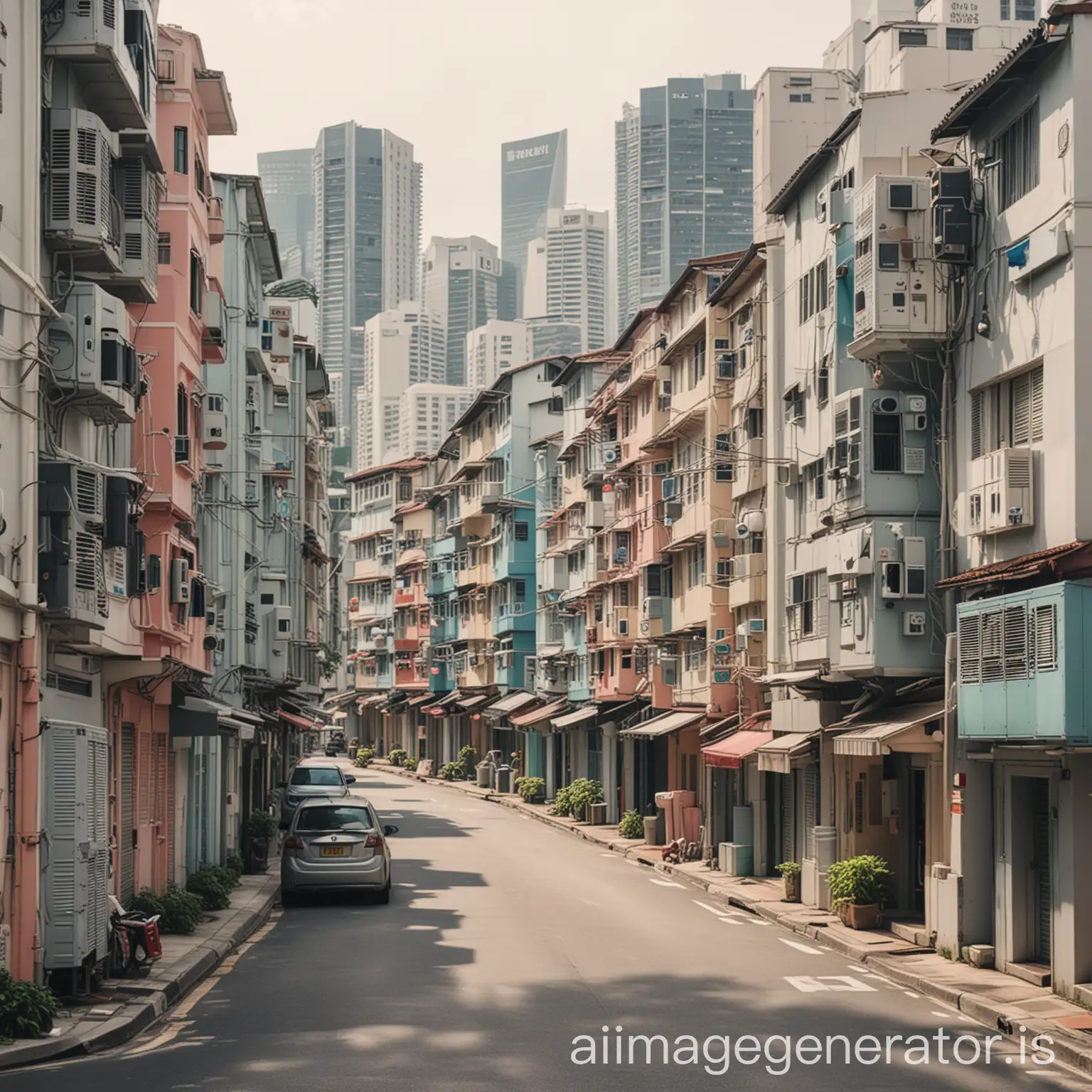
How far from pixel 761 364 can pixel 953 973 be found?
58.7 ft

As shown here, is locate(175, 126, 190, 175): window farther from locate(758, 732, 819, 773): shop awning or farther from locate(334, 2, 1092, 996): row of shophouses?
locate(758, 732, 819, 773): shop awning

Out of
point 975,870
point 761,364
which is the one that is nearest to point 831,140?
point 761,364

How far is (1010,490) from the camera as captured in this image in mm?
20172

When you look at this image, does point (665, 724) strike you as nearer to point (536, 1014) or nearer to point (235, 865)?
point (235, 865)

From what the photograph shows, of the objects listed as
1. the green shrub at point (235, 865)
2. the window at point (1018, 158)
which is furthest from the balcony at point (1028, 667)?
the green shrub at point (235, 865)

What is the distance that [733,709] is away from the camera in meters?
39.9

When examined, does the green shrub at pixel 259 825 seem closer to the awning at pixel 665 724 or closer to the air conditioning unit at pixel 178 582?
the awning at pixel 665 724

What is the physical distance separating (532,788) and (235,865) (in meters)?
34.2

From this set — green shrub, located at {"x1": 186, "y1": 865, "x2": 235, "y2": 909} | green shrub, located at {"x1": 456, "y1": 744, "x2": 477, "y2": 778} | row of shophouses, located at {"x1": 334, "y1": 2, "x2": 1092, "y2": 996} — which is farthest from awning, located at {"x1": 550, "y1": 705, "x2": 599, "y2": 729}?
green shrub, located at {"x1": 186, "y1": 865, "x2": 235, "y2": 909}

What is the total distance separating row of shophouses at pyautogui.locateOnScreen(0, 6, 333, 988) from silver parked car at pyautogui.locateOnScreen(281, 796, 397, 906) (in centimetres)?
201

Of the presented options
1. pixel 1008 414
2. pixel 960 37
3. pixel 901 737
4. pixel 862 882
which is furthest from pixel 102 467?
pixel 960 37

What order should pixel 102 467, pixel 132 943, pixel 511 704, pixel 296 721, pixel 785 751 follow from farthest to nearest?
pixel 511 704 → pixel 296 721 → pixel 785 751 → pixel 132 943 → pixel 102 467

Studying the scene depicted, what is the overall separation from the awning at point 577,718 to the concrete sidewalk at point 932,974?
65.6 feet

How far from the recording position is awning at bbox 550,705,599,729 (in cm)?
5838
